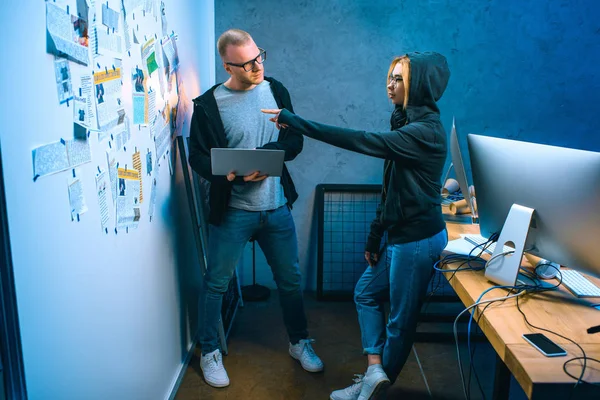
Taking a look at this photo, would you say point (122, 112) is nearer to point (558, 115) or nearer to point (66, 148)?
point (66, 148)

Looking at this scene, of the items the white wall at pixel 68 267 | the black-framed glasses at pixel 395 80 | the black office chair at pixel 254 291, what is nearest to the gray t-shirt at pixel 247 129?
the white wall at pixel 68 267

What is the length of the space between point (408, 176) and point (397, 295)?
17.6 inches

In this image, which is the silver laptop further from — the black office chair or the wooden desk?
the black office chair

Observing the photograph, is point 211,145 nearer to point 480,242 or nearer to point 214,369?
point 214,369

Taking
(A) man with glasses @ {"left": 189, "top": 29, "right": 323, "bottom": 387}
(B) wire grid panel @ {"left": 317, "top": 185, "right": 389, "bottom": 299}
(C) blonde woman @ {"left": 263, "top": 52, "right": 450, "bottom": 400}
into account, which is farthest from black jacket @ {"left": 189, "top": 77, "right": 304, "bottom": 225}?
(B) wire grid panel @ {"left": 317, "top": 185, "right": 389, "bottom": 299}

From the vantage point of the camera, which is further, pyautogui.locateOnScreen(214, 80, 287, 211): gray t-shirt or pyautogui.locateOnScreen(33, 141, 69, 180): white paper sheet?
pyautogui.locateOnScreen(214, 80, 287, 211): gray t-shirt

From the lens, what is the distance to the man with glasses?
2.19 m

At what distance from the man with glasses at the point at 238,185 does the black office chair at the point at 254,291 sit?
79 cm

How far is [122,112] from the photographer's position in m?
1.63

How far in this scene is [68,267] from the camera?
127 centimetres

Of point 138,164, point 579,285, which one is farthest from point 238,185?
point 579,285

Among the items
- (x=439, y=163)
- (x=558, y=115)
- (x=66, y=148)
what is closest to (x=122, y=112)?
(x=66, y=148)

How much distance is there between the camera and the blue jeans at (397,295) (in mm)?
1872

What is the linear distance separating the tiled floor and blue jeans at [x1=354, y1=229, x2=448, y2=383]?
38cm
